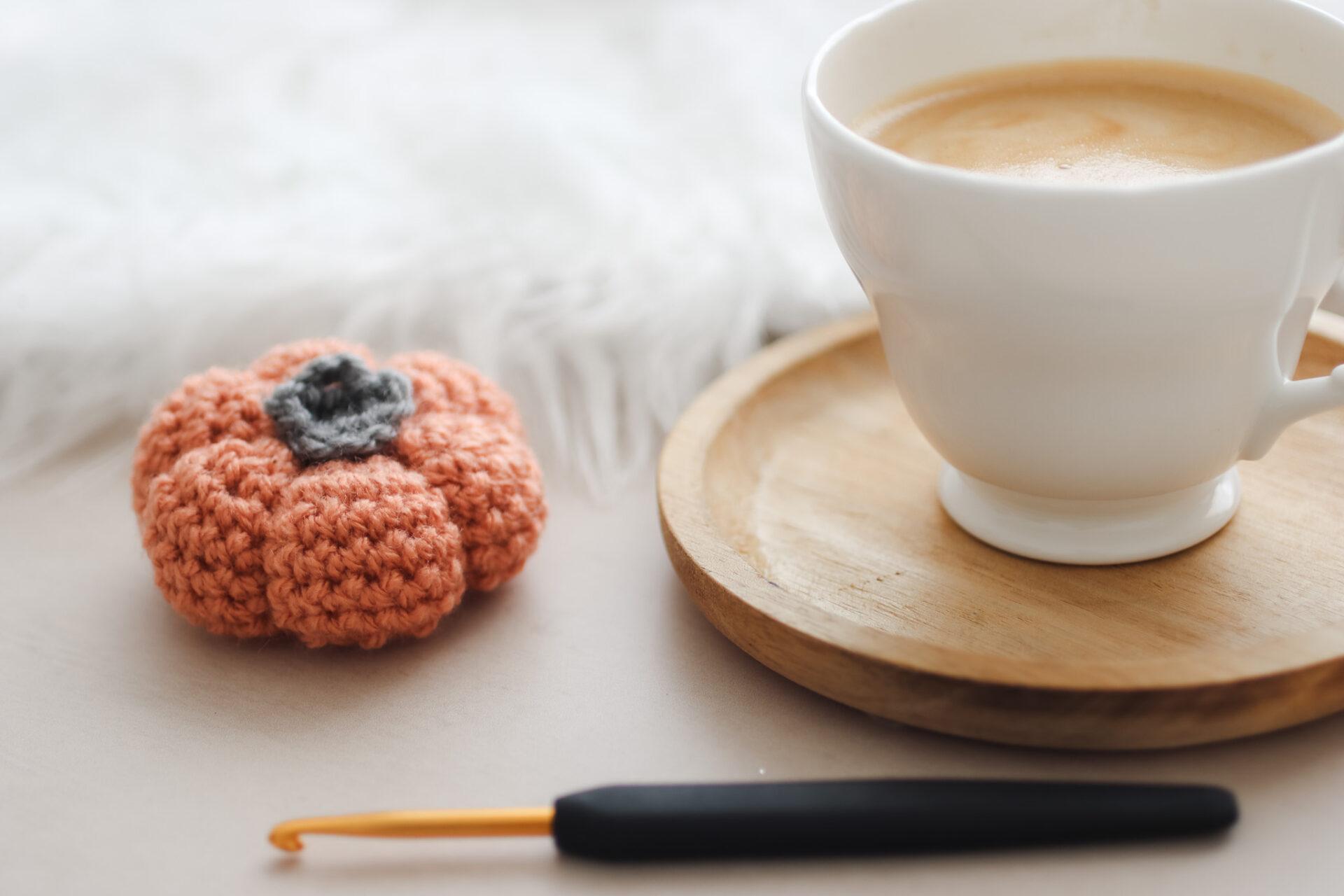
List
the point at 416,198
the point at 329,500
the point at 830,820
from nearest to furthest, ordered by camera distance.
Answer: the point at 830,820 < the point at 329,500 < the point at 416,198

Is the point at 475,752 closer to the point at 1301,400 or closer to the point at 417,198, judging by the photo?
the point at 1301,400

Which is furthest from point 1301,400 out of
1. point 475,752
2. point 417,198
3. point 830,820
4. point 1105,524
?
point 417,198

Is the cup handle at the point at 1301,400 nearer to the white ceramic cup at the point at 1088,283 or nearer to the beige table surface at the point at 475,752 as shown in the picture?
the white ceramic cup at the point at 1088,283

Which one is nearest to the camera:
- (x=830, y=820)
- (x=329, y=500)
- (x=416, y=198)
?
(x=830, y=820)

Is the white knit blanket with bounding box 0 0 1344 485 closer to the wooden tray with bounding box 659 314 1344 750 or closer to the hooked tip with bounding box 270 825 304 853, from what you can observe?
the wooden tray with bounding box 659 314 1344 750

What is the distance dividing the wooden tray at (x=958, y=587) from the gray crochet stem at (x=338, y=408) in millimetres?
156

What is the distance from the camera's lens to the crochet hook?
21.7 inches

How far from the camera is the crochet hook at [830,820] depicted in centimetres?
55

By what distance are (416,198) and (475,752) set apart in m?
0.62

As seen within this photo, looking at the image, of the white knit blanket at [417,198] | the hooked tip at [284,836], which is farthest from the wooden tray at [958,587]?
the hooked tip at [284,836]

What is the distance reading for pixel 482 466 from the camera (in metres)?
0.70

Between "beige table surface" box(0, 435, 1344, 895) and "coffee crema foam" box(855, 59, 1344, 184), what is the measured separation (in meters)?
0.28

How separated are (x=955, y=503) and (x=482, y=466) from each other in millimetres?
266

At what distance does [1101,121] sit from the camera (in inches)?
28.5
